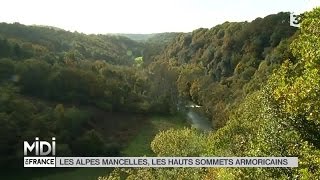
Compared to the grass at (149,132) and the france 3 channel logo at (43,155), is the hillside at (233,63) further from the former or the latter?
the france 3 channel logo at (43,155)

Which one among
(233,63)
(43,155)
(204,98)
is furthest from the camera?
(233,63)

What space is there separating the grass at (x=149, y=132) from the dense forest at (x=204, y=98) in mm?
4306

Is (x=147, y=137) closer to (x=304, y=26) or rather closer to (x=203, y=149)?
(x=203, y=149)

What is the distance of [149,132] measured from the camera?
487ft

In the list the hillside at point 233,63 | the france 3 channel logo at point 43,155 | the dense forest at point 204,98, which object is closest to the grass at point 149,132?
the dense forest at point 204,98

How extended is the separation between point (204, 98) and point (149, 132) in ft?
87.2

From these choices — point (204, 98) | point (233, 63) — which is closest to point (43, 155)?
point (204, 98)

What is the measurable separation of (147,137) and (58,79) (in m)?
37.4

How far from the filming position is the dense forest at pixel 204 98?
1038 inches

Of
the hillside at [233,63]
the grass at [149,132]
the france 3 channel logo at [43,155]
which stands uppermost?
the hillside at [233,63]

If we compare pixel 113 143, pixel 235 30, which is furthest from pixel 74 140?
pixel 235 30

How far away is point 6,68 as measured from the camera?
14188cm

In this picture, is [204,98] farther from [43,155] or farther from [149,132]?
[43,155]

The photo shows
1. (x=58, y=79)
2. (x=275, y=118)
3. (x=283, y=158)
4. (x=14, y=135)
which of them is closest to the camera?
(x=283, y=158)
